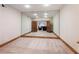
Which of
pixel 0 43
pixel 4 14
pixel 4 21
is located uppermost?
pixel 4 14

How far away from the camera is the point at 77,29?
3551 millimetres

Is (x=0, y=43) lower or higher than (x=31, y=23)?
lower
